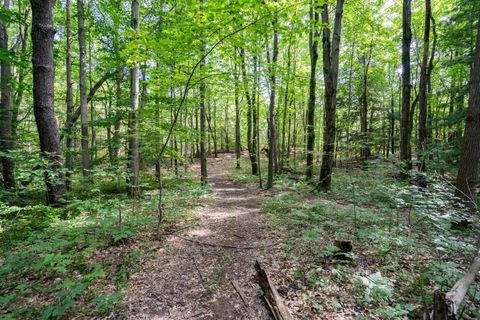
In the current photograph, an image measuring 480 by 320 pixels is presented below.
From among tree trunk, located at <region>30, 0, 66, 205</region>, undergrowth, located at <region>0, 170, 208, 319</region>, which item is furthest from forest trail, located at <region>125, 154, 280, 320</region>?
tree trunk, located at <region>30, 0, 66, 205</region>

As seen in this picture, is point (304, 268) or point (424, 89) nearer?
point (304, 268)

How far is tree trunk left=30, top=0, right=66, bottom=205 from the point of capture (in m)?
4.20

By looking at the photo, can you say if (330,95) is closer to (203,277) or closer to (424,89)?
(424,89)

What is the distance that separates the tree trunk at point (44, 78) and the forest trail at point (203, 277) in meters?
2.66

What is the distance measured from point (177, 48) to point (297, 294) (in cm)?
485

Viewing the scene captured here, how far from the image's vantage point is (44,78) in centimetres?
436

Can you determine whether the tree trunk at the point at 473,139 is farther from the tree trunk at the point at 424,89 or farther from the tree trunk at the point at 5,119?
the tree trunk at the point at 5,119

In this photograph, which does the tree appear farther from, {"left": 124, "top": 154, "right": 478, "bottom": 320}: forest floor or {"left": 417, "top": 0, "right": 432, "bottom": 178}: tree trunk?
{"left": 417, "top": 0, "right": 432, "bottom": 178}: tree trunk

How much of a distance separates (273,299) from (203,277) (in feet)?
4.11

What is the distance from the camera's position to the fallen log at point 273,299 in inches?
98.6

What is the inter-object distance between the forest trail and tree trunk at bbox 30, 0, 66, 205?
2.66 meters

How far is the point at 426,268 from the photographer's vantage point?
10.7ft

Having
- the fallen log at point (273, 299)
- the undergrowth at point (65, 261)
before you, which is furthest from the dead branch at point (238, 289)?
the undergrowth at point (65, 261)

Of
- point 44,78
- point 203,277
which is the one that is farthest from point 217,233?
point 44,78
